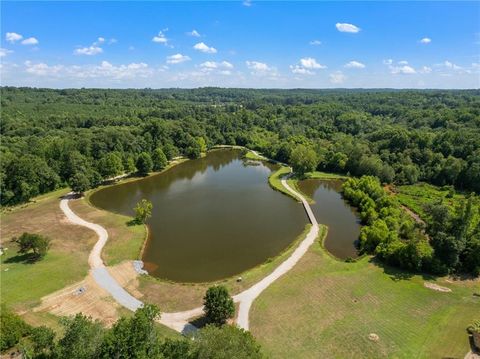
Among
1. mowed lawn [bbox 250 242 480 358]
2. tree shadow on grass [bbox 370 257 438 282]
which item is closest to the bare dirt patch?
mowed lawn [bbox 250 242 480 358]

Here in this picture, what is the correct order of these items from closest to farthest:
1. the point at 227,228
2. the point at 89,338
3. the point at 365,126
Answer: the point at 89,338
the point at 227,228
the point at 365,126

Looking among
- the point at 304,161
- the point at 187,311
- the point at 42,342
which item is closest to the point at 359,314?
the point at 187,311

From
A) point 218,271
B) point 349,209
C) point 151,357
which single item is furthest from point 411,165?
point 151,357

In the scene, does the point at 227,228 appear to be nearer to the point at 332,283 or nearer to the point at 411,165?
the point at 332,283

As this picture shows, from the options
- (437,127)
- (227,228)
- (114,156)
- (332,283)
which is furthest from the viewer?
(437,127)

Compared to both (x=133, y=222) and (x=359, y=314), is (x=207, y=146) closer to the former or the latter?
(x=133, y=222)

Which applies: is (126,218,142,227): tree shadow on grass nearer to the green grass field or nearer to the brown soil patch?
the brown soil patch

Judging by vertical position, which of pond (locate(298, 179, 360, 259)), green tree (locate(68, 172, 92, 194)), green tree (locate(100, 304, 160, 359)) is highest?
green tree (locate(100, 304, 160, 359))
